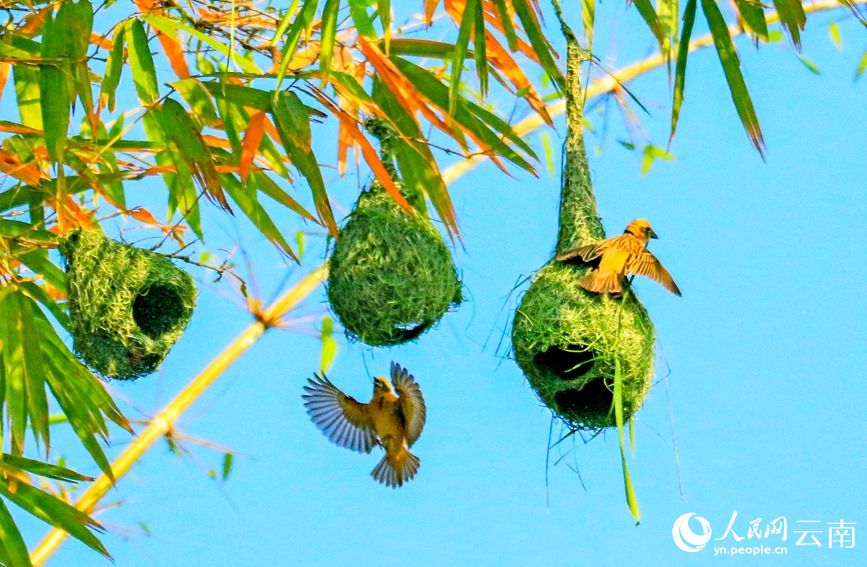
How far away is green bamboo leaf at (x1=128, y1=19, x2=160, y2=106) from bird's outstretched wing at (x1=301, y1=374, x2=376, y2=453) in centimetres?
75

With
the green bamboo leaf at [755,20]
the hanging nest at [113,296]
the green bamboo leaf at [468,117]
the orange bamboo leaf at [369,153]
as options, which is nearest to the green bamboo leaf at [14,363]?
the hanging nest at [113,296]

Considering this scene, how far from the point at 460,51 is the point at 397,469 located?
4.09 ft

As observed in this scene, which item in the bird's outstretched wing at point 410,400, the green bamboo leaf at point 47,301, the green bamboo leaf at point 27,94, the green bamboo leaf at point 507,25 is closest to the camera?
the green bamboo leaf at point 507,25

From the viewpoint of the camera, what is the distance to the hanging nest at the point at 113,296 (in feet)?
10.9

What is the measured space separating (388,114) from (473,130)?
18 centimetres

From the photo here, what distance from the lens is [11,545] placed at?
3.68 meters

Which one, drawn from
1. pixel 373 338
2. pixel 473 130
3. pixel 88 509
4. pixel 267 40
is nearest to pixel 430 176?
pixel 473 130

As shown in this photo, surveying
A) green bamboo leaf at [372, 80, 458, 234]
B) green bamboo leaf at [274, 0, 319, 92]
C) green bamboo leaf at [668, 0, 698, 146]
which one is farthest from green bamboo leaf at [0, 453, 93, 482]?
green bamboo leaf at [668, 0, 698, 146]

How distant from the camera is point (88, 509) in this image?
4.32m

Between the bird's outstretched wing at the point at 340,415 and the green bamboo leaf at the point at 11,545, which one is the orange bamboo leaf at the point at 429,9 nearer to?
the bird's outstretched wing at the point at 340,415

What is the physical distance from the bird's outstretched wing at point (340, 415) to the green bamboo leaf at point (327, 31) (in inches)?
36.5

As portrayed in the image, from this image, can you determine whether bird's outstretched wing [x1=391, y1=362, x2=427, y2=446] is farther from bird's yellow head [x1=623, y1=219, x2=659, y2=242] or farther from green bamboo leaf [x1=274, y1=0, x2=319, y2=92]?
green bamboo leaf [x1=274, y1=0, x2=319, y2=92]

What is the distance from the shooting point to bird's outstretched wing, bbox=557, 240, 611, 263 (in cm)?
325

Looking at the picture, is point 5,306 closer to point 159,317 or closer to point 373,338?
point 159,317
